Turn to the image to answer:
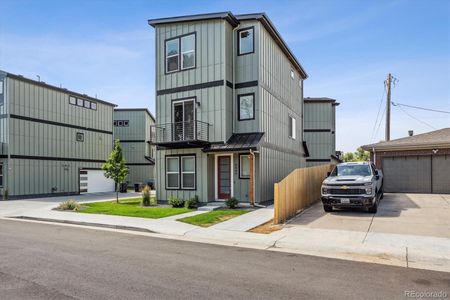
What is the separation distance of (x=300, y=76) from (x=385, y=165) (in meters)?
9.10

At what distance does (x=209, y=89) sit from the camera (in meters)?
17.4

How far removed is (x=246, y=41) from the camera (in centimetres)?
1786

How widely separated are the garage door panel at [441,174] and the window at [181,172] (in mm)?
13940

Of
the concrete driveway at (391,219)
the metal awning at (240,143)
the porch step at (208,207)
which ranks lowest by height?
the porch step at (208,207)

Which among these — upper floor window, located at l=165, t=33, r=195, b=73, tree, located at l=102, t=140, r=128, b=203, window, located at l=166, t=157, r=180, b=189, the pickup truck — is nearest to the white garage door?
tree, located at l=102, t=140, r=128, b=203

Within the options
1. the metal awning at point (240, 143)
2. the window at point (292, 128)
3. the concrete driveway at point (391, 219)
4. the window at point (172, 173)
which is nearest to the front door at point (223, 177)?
the metal awning at point (240, 143)

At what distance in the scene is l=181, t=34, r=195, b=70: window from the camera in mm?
18047

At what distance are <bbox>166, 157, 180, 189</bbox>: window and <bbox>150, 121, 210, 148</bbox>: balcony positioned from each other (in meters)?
0.89

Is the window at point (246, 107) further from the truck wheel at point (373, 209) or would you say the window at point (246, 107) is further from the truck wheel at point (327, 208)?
the truck wheel at point (373, 209)

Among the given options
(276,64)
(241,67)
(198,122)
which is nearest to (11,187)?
(198,122)

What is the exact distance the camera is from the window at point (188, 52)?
18.0 m

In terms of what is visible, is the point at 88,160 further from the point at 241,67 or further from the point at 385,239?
the point at 385,239

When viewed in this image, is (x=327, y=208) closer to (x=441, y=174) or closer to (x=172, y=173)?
(x=172, y=173)

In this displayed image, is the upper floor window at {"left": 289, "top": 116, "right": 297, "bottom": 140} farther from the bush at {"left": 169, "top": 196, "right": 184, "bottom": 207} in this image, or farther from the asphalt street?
the asphalt street
